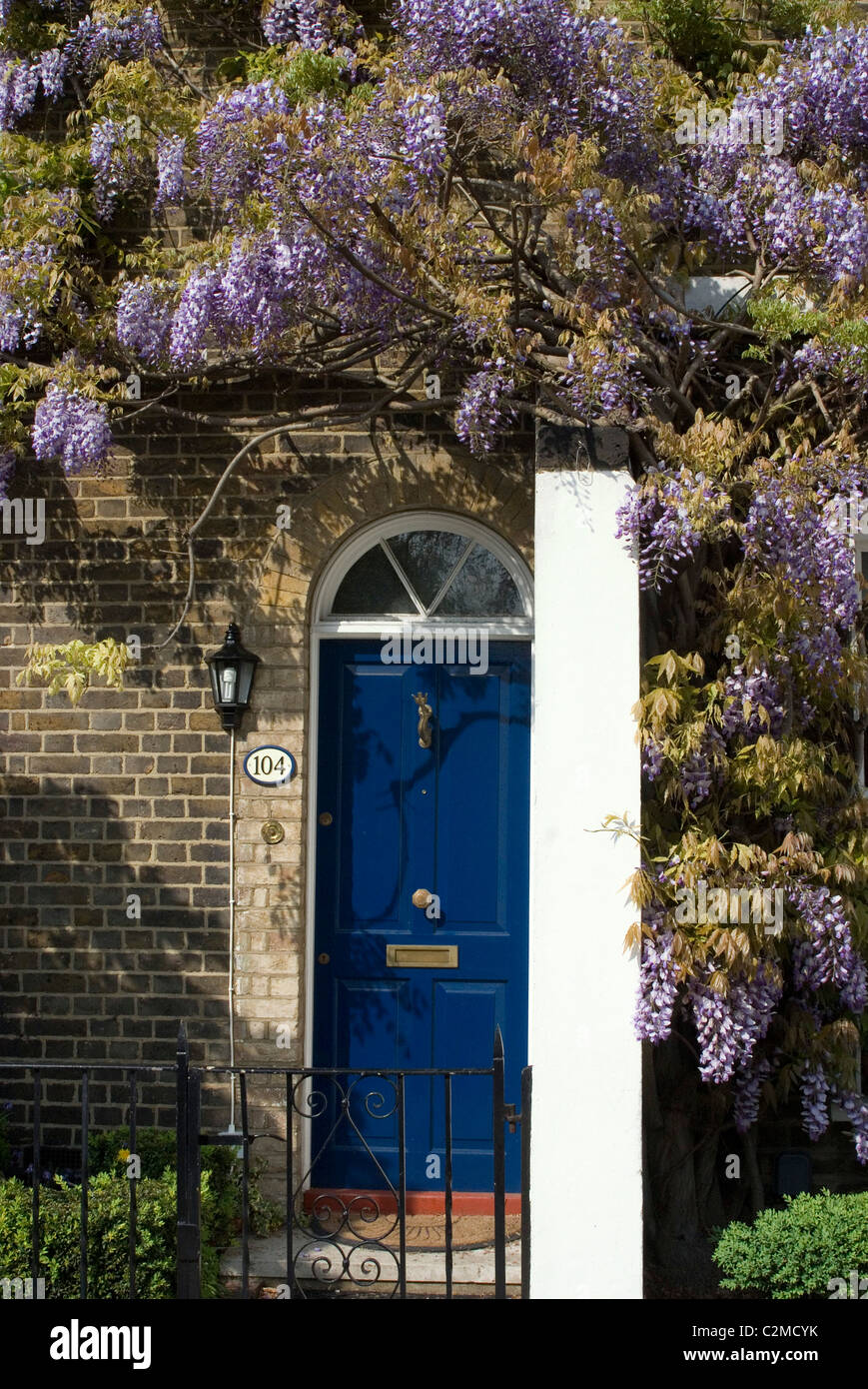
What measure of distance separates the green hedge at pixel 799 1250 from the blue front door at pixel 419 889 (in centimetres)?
119

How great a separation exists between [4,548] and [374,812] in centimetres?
211

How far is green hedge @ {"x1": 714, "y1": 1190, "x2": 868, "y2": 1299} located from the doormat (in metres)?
1.01

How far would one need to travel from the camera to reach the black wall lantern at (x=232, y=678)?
541 cm

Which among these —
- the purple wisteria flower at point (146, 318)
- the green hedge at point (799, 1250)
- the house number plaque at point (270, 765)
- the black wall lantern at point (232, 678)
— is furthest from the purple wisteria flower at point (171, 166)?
the green hedge at point (799, 1250)

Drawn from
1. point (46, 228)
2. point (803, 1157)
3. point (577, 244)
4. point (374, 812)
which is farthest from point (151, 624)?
point (803, 1157)

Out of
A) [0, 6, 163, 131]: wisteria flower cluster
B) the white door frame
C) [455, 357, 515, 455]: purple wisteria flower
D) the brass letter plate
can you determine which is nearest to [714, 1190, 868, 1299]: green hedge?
the brass letter plate

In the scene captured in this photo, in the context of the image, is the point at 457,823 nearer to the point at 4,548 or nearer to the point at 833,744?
the point at 833,744

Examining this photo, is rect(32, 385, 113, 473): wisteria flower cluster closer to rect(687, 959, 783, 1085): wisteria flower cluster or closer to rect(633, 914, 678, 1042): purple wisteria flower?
rect(633, 914, 678, 1042): purple wisteria flower

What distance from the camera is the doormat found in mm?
4961

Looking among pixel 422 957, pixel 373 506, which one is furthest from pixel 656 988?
pixel 373 506

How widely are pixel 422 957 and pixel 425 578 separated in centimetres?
170

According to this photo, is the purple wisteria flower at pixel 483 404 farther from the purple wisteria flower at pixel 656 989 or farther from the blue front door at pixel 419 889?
the purple wisteria flower at pixel 656 989

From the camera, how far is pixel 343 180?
453 centimetres

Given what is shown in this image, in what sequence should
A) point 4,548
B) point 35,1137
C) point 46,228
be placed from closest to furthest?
point 35,1137
point 46,228
point 4,548
